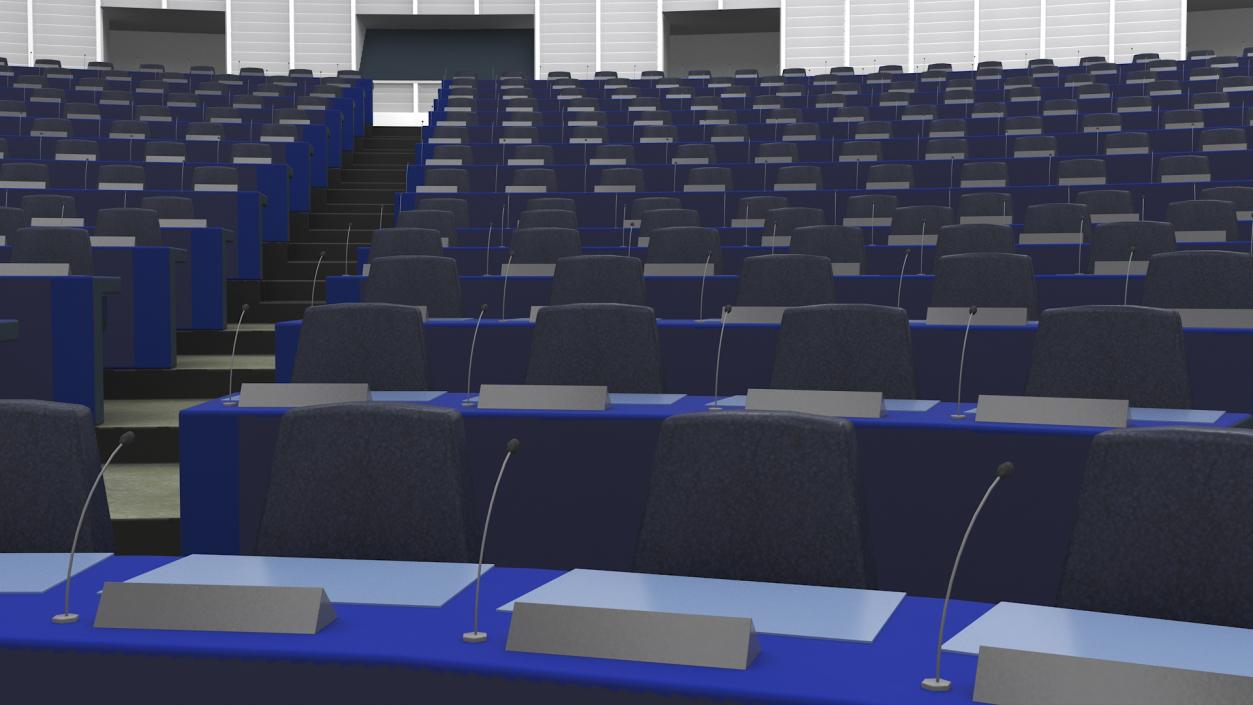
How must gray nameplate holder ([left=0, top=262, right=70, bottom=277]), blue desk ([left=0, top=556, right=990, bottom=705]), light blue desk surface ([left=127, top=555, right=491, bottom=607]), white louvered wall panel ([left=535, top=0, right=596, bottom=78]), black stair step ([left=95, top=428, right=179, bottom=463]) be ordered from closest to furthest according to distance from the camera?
blue desk ([left=0, top=556, right=990, bottom=705]) → light blue desk surface ([left=127, top=555, right=491, bottom=607]) → black stair step ([left=95, top=428, right=179, bottom=463]) → gray nameplate holder ([left=0, top=262, right=70, bottom=277]) → white louvered wall panel ([left=535, top=0, right=596, bottom=78])

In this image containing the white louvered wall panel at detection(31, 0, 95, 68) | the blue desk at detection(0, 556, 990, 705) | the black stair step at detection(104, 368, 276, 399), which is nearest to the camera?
the blue desk at detection(0, 556, 990, 705)

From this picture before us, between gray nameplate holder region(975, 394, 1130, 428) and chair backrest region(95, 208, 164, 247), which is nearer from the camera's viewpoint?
gray nameplate holder region(975, 394, 1130, 428)

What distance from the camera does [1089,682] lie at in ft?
4.03

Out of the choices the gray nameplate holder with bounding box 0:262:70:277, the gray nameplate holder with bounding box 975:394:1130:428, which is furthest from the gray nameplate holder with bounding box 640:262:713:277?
the gray nameplate holder with bounding box 975:394:1130:428

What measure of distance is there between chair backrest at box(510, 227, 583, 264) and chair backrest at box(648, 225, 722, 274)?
343mm

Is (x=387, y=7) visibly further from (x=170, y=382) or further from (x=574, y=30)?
(x=170, y=382)

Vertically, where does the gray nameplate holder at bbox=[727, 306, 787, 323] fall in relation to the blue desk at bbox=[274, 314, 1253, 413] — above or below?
above

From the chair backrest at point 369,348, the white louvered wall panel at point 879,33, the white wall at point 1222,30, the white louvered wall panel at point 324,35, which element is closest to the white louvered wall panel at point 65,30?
the white louvered wall panel at point 324,35

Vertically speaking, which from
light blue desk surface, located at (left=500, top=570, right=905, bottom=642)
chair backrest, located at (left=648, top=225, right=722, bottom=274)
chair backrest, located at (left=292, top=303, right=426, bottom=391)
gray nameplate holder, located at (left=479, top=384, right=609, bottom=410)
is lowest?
light blue desk surface, located at (left=500, top=570, right=905, bottom=642)

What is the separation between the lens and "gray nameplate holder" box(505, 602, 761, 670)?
4.54ft

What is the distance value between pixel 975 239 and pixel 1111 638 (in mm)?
4077

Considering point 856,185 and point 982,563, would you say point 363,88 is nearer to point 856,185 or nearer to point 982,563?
point 856,185

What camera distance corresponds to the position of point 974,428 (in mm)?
2549

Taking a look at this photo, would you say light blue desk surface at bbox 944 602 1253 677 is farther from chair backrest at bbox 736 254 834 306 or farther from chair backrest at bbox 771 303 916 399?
chair backrest at bbox 736 254 834 306
